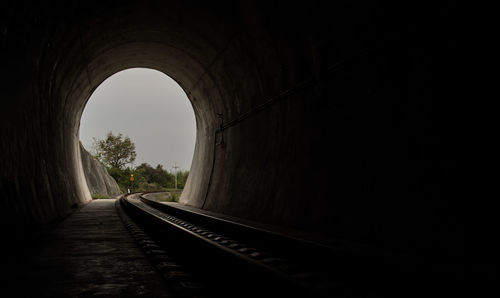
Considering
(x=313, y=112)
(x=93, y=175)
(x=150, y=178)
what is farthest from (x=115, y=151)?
(x=313, y=112)

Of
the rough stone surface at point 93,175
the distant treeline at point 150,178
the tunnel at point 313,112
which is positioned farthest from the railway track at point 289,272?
the distant treeline at point 150,178

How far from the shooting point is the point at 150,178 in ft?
218

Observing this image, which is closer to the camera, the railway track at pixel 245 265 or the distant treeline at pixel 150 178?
the railway track at pixel 245 265

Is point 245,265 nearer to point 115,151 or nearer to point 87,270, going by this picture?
point 87,270

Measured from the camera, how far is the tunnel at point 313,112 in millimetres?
3988

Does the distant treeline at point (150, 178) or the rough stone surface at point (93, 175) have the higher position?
the distant treeline at point (150, 178)

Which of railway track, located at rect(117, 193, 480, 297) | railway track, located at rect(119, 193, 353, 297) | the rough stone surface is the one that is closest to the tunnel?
railway track, located at rect(117, 193, 480, 297)

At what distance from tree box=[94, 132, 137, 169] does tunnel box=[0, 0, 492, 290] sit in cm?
5427

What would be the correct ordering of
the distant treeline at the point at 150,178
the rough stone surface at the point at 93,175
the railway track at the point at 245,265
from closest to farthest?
the railway track at the point at 245,265 < the rough stone surface at the point at 93,175 < the distant treeline at the point at 150,178

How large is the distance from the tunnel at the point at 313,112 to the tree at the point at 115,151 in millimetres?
54274

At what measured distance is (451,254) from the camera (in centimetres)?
376

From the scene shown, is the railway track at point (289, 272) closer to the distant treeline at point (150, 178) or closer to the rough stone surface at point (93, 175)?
the rough stone surface at point (93, 175)

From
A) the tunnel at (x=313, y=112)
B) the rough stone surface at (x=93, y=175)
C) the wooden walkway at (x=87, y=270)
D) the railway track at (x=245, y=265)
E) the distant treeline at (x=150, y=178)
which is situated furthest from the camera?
the distant treeline at (x=150, y=178)

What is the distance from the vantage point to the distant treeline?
50.0m
